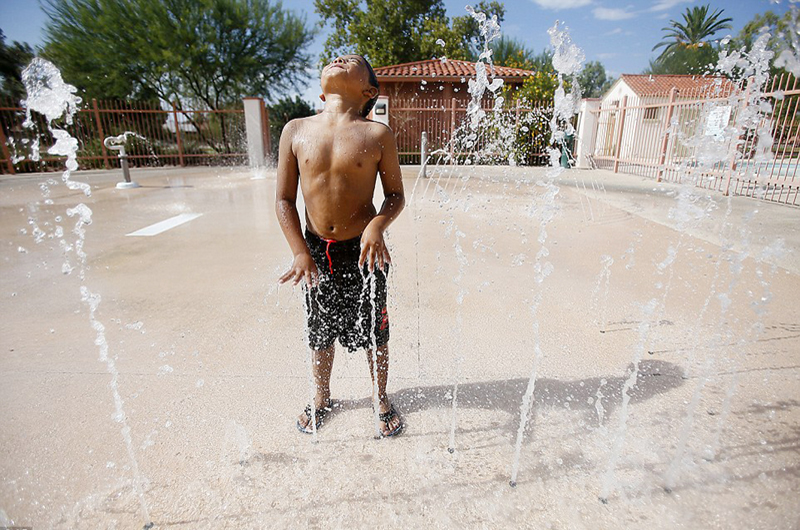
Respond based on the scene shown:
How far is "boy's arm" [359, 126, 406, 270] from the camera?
1598 millimetres

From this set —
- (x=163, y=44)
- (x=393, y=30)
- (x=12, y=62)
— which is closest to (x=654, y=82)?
(x=393, y=30)

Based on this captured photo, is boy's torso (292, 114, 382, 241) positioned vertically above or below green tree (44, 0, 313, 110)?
below

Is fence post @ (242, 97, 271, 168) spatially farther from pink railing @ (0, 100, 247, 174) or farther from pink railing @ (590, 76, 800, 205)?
pink railing @ (590, 76, 800, 205)

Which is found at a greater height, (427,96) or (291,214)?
(427,96)

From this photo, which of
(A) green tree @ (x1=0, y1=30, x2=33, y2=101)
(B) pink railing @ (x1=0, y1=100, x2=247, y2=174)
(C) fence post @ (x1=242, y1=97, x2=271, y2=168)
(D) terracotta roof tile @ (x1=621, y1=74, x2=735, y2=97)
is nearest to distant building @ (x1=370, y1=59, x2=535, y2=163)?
(C) fence post @ (x1=242, y1=97, x2=271, y2=168)

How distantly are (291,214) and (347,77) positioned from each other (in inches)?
22.3

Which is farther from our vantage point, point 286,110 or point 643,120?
point 286,110

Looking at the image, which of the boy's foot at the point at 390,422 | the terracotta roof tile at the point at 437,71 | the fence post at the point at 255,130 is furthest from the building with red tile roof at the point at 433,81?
the boy's foot at the point at 390,422

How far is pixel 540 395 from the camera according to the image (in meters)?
2.12

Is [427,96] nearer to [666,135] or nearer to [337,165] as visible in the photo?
[666,135]

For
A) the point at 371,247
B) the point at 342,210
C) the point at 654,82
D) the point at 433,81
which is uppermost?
the point at 654,82

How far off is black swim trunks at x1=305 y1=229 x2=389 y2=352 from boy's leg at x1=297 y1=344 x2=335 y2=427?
0.27 feet

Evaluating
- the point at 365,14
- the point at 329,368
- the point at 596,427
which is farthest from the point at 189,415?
the point at 365,14

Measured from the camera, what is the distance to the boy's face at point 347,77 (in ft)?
5.37
